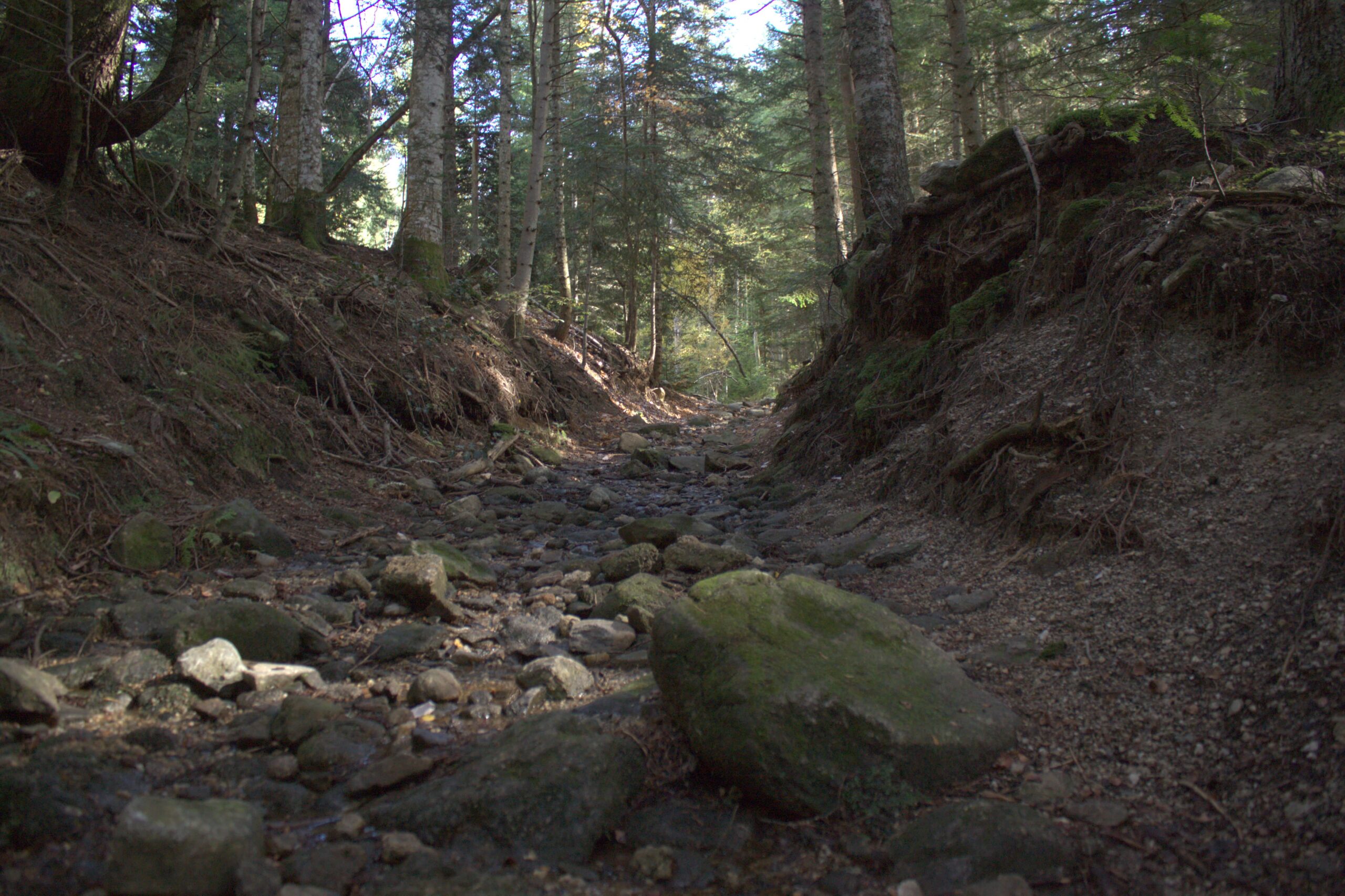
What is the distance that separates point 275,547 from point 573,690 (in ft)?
8.42

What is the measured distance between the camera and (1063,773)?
2336mm

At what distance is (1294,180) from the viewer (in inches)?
167

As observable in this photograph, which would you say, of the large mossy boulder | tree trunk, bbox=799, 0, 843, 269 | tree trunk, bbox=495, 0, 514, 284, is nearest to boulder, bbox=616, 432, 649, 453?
tree trunk, bbox=495, 0, 514, 284

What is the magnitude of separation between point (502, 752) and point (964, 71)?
12540mm

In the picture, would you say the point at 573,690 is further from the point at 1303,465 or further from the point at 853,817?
the point at 1303,465

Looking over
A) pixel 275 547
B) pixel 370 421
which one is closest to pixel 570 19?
pixel 370 421

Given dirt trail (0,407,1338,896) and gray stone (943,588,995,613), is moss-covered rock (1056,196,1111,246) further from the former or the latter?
gray stone (943,588,995,613)

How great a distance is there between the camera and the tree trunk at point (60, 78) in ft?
19.9

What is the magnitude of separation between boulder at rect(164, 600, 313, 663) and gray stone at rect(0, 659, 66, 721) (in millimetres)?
612

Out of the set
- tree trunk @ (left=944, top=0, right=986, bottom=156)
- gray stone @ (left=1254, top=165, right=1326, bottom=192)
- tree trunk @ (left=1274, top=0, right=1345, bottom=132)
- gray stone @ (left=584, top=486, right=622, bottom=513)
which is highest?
tree trunk @ (left=944, top=0, right=986, bottom=156)

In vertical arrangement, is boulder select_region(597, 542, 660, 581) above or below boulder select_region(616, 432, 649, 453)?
below

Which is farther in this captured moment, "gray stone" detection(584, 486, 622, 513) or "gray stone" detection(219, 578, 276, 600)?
"gray stone" detection(584, 486, 622, 513)

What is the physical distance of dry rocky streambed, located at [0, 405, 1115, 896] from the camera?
6.47 feet

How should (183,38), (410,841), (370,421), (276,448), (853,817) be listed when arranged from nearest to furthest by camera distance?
(410,841), (853,817), (276,448), (183,38), (370,421)
